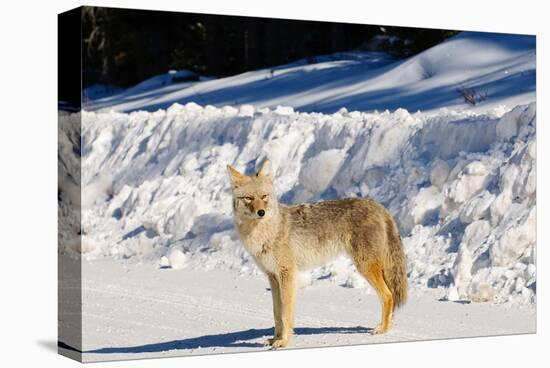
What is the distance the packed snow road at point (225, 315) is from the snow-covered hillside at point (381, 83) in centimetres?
191

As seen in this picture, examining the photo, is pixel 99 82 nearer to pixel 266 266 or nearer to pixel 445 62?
pixel 266 266

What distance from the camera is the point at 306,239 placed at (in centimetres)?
1020

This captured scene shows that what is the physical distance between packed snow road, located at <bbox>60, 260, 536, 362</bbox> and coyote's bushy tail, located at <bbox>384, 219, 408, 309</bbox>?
354 mm

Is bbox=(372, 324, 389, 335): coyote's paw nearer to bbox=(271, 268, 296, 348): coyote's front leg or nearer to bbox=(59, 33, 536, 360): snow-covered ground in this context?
bbox=(59, 33, 536, 360): snow-covered ground

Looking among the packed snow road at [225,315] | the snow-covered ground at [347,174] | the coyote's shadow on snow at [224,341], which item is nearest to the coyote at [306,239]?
the coyote's shadow on snow at [224,341]

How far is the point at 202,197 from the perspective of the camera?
1191 centimetres

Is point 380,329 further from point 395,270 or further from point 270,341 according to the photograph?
point 270,341

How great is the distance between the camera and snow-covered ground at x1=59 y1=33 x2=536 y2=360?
1116cm

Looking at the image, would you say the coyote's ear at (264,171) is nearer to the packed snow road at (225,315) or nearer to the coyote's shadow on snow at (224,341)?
the packed snow road at (225,315)

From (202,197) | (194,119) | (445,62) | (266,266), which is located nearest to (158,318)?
(266,266)

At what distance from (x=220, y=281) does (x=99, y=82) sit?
7.94 ft

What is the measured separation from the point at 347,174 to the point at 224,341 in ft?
9.31

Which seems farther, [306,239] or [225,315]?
[225,315]

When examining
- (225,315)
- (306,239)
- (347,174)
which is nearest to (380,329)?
(306,239)
